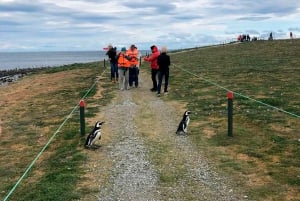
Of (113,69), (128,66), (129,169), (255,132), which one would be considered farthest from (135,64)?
(129,169)

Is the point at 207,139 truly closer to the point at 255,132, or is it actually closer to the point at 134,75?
the point at 255,132

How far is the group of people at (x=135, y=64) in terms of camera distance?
82.6 feet

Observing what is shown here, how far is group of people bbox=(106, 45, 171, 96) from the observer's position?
25172 millimetres

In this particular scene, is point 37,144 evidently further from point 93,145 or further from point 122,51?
point 122,51

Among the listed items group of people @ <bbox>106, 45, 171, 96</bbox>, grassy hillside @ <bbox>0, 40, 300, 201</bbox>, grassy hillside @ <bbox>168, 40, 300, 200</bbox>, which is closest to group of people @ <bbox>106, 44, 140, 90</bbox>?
group of people @ <bbox>106, 45, 171, 96</bbox>

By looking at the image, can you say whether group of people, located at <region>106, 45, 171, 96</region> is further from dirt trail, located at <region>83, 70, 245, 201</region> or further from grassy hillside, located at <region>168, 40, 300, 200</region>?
dirt trail, located at <region>83, 70, 245, 201</region>

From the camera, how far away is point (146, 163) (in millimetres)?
13609

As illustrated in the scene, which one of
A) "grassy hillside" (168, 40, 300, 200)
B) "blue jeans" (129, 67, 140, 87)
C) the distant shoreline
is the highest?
"blue jeans" (129, 67, 140, 87)

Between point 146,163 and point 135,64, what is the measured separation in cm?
1538

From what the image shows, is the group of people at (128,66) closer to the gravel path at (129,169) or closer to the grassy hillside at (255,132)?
the grassy hillside at (255,132)

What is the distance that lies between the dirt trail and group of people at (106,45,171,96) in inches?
156

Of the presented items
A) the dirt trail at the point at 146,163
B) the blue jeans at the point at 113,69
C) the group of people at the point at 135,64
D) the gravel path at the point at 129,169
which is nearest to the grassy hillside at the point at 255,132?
the dirt trail at the point at 146,163

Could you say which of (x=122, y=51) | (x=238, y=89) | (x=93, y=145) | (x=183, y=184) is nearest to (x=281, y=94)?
(x=238, y=89)

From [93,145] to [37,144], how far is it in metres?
3.07
